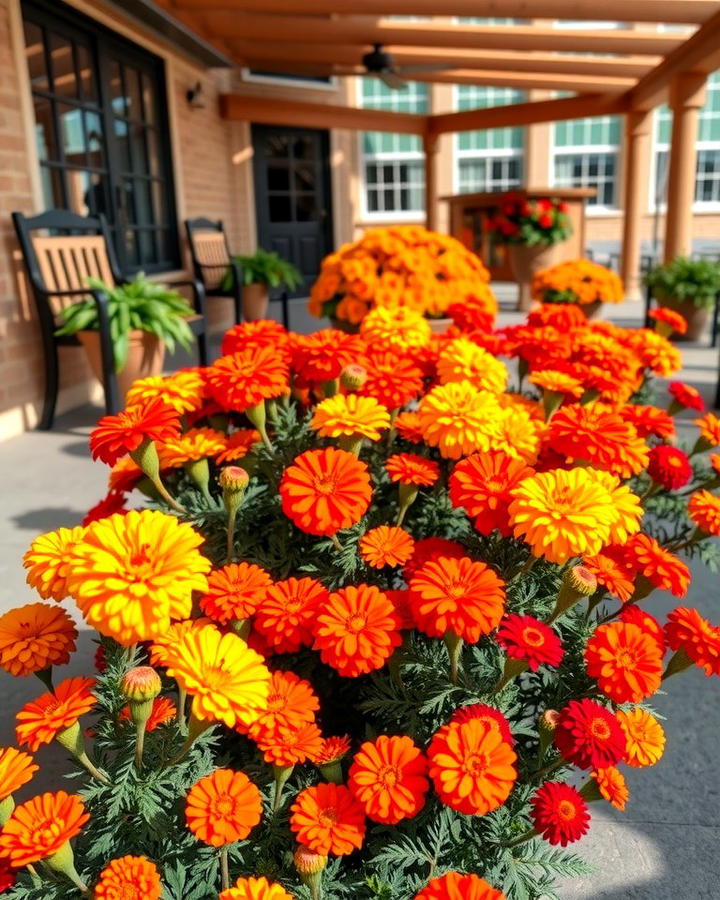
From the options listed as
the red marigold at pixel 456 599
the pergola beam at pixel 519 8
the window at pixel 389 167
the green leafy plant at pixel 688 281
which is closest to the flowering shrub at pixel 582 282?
the green leafy plant at pixel 688 281

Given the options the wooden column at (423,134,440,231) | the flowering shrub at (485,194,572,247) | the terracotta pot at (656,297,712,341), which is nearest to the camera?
the terracotta pot at (656,297,712,341)

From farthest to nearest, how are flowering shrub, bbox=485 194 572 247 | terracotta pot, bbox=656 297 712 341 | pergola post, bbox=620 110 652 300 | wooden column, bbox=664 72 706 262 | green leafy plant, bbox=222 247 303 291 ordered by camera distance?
pergola post, bbox=620 110 652 300, flowering shrub, bbox=485 194 572 247, green leafy plant, bbox=222 247 303 291, wooden column, bbox=664 72 706 262, terracotta pot, bbox=656 297 712 341

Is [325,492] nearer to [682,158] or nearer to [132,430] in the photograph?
[132,430]

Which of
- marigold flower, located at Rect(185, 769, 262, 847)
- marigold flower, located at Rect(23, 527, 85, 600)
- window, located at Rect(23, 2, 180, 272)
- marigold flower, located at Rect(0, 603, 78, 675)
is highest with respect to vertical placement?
window, located at Rect(23, 2, 180, 272)

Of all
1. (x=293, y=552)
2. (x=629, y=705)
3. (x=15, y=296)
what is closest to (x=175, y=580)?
(x=293, y=552)

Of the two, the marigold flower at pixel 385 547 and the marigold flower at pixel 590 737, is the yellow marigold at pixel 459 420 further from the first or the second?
the marigold flower at pixel 590 737

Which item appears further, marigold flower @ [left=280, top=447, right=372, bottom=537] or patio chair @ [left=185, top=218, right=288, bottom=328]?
patio chair @ [left=185, top=218, right=288, bottom=328]

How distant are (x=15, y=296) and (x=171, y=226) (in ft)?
9.66

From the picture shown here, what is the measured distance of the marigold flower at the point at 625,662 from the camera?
31.4 inches

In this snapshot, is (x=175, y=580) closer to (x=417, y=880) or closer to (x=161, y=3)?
(x=417, y=880)

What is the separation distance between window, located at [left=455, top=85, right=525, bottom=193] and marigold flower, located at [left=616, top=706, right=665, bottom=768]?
55.9ft

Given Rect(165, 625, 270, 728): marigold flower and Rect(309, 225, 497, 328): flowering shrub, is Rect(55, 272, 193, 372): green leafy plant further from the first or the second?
Rect(165, 625, 270, 728): marigold flower

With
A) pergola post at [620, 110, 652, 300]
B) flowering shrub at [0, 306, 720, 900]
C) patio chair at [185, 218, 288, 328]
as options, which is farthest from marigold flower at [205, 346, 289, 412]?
pergola post at [620, 110, 652, 300]

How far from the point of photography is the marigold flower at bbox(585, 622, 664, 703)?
2.62 feet
